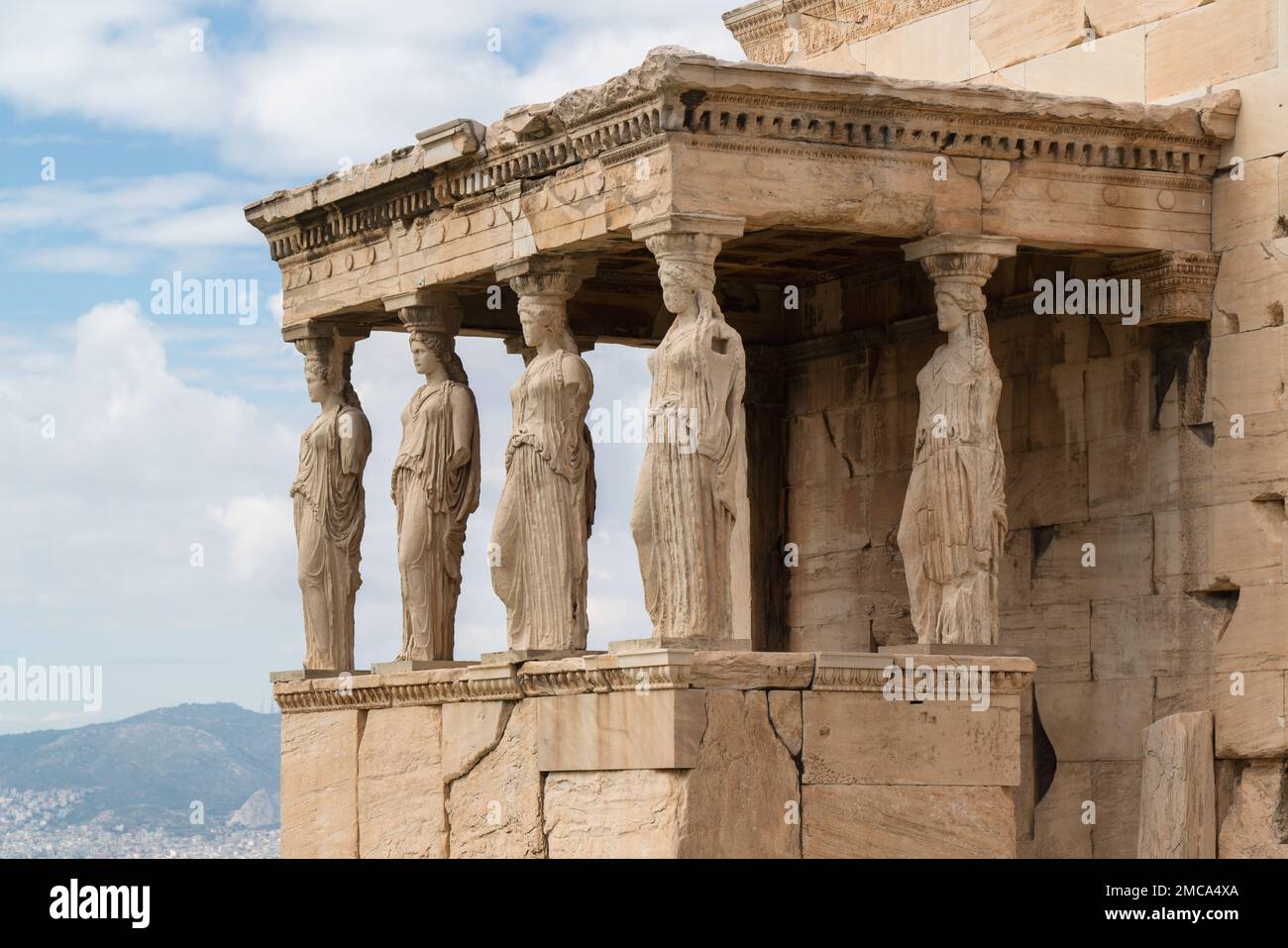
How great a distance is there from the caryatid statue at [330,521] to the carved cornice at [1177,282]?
16.4ft

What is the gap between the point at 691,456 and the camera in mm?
14609

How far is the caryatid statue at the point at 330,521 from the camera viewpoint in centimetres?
1822

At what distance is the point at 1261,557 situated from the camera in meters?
15.6

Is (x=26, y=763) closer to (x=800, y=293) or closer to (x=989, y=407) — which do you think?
(x=800, y=293)

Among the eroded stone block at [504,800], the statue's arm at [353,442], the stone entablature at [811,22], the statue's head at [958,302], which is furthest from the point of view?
the stone entablature at [811,22]

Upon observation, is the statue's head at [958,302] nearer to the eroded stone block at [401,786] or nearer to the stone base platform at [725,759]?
the stone base platform at [725,759]

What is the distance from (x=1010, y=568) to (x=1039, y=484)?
0.54 m

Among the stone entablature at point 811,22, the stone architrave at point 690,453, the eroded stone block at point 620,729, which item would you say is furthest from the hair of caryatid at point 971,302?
the stone entablature at point 811,22

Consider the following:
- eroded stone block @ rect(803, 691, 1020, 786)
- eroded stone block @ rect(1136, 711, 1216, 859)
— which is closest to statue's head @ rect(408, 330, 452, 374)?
eroded stone block @ rect(803, 691, 1020, 786)

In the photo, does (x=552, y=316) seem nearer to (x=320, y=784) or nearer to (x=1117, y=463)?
(x=1117, y=463)

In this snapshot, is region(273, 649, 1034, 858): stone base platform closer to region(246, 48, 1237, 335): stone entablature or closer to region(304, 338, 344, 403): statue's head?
region(246, 48, 1237, 335): stone entablature

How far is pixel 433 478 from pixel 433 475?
17 mm

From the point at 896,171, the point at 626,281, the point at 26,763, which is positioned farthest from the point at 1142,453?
the point at 26,763
